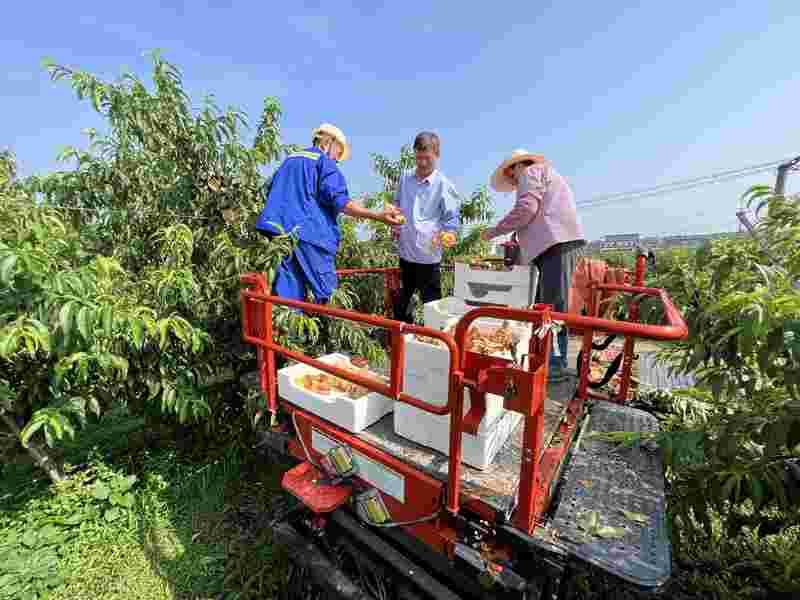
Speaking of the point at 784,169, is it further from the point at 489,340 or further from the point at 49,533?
the point at 49,533

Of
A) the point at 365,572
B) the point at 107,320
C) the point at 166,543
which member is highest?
the point at 107,320

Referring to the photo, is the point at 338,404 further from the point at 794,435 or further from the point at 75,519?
the point at 75,519

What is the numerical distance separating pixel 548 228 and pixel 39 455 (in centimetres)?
441

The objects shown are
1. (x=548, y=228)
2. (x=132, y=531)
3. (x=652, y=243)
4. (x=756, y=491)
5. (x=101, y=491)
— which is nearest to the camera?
(x=756, y=491)

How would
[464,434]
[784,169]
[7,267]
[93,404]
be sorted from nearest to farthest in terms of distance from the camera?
1. [7,267]
2. [464,434]
3. [93,404]
4. [784,169]

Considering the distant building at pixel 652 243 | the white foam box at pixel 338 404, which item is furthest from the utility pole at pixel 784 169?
the white foam box at pixel 338 404

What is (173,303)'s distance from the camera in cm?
257

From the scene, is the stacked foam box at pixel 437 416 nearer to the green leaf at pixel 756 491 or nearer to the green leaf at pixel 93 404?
the green leaf at pixel 756 491

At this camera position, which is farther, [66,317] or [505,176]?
[505,176]

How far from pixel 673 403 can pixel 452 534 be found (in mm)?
2423

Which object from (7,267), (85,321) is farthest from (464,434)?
(7,267)

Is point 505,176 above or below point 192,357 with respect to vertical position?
above

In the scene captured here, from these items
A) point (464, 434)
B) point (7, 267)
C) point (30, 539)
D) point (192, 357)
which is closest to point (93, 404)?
point (192, 357)

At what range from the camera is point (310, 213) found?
119 inches
